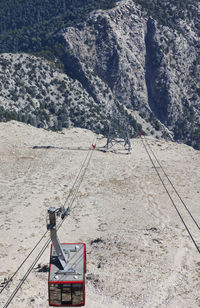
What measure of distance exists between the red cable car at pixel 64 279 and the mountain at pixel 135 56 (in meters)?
92.9

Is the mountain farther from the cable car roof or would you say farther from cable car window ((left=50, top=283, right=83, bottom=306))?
cable car window ((left=50, top=283, right=83, bottom=306))

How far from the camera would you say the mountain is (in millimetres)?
117688

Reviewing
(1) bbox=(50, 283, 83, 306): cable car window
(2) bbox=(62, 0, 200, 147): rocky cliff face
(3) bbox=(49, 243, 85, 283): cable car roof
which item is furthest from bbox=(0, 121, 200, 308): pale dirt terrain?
(2) bbox=(62, 0, 200, 147): rocky cliff face

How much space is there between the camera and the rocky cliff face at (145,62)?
12350 centimetres

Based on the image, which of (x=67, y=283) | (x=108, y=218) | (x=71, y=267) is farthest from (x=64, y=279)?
(x=108, y=218)

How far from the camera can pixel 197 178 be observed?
146 feet

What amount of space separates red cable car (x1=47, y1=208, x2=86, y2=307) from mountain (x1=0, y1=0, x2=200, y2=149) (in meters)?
92.9

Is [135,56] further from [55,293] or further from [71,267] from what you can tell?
[55,293]

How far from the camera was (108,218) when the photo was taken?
32.3 m

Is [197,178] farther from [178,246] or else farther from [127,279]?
[127,279]

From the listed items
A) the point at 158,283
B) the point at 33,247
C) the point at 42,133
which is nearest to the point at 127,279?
the point at 158,283

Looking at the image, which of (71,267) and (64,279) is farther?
(71,267)

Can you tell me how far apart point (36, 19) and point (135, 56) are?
2771 inches

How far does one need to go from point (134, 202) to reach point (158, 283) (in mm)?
16469
